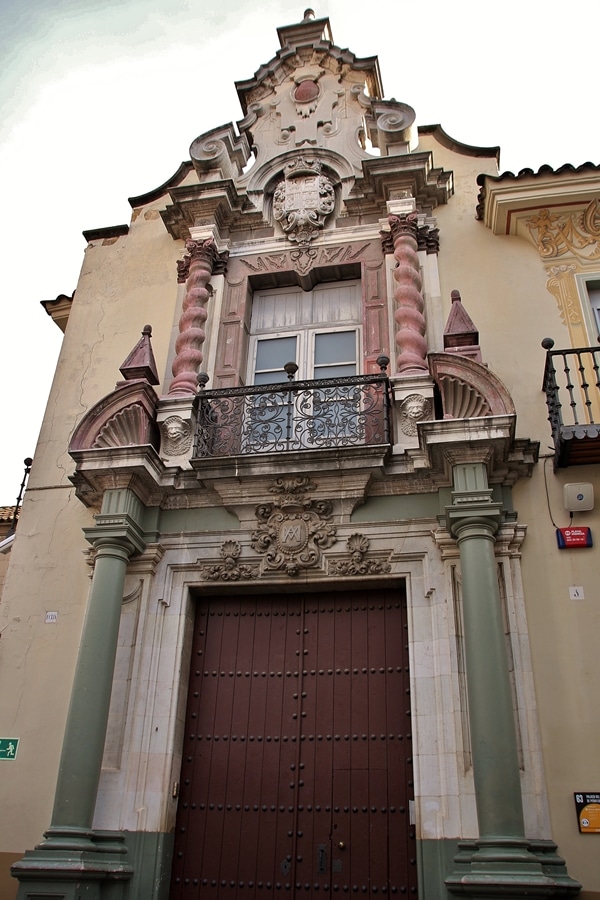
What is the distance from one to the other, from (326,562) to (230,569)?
2.99 feet

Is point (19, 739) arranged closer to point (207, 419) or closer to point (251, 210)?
point (207, 419)

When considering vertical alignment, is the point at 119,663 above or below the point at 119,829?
above

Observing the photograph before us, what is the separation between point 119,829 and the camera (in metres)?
6.46

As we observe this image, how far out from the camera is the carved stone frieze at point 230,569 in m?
7.40

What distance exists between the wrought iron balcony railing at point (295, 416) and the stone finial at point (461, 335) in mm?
744

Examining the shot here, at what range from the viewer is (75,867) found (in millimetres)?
5816

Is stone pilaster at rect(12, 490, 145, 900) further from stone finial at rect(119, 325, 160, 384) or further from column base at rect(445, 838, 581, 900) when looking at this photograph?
column base at rect(445, 838, 581, 900)

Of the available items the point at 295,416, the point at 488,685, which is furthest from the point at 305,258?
the point at 488,685

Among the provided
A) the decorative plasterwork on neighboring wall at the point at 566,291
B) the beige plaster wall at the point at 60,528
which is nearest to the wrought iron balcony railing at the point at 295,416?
the beige plaster wall at the point at 60,528

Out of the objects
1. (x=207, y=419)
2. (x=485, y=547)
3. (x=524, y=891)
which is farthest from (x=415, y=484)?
(x=524, y=891)

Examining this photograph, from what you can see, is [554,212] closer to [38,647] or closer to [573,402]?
[573,402]

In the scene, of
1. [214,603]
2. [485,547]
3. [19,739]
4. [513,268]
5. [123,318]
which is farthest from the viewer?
[123,318]

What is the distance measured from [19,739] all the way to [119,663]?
1.16m

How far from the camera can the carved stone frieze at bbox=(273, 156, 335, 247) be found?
950 centimetres
